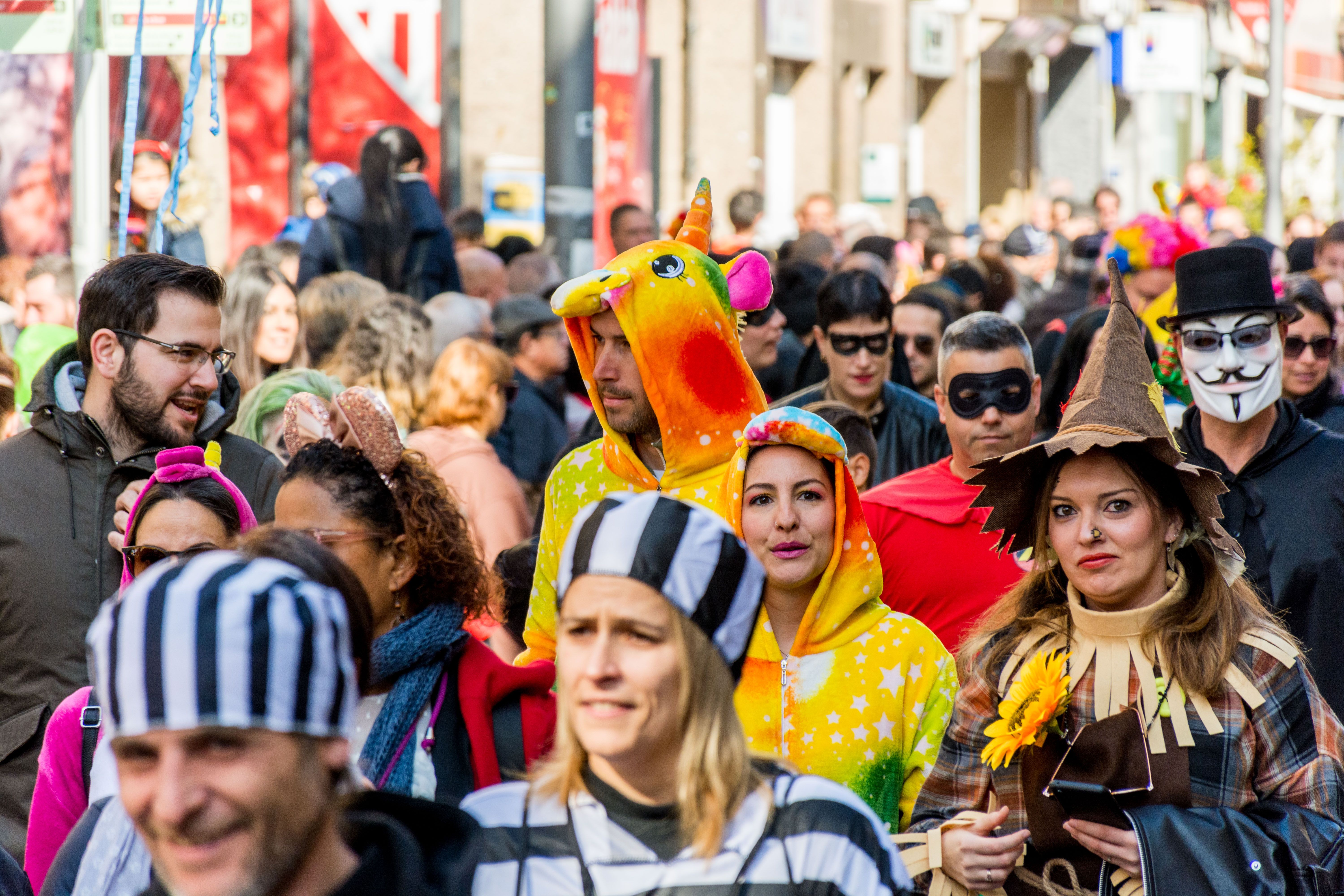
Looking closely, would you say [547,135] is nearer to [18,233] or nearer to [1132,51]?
[18,233]

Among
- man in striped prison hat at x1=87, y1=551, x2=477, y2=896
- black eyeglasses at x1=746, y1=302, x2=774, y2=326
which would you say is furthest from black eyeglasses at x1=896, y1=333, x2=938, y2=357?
man in striped prison hat at x1=87, y1=551, x2=477, y2=896

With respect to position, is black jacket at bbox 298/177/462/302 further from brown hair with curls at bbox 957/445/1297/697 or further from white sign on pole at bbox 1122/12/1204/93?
white sign on pole at bbox 1122/12/1204/93

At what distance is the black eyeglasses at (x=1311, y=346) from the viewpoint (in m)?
6.61

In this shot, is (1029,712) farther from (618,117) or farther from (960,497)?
(618,117)

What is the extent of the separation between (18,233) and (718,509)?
610 centimetres

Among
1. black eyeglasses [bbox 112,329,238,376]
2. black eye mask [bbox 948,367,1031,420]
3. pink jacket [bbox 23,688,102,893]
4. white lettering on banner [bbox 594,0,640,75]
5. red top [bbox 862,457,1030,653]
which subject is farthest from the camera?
white lettering on banner [bbox 594,0,640,75]

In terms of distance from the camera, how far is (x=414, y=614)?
3.59m

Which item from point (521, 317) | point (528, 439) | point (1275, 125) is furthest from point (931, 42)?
point (528, 439)

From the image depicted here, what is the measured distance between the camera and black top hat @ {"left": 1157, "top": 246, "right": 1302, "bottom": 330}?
5.48 metres

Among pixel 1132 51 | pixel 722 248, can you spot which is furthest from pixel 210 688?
pixel 1132 51

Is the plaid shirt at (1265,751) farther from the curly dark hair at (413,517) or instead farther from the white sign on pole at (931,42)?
the white sign on pole at (931,42)

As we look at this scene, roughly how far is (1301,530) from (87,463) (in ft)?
11.4

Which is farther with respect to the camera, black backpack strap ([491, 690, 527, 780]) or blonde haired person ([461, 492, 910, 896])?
black backpack strap ([491, 690, 527, 780])

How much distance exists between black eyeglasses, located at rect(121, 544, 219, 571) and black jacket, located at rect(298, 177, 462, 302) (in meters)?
5.41
